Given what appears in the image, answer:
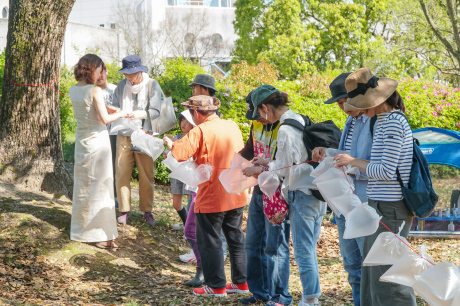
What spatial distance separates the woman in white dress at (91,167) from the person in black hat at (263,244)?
1.73 m

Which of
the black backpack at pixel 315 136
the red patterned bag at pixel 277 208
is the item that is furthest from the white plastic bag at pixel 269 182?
the black backpack at pixel 315 136

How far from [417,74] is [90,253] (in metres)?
26.6

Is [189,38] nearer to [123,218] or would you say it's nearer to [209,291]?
[123,218]

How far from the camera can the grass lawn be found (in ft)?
14.7

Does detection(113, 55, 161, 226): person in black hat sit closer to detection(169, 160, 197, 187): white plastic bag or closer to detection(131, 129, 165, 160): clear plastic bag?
detection(131, 129, 165, 160): clear plastic bag

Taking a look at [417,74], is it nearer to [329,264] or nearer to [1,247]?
[329,264]

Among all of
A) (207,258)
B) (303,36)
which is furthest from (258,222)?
(303,36)

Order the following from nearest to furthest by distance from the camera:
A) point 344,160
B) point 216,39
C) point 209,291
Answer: point 344,160 < point 209,291 < point 216,39

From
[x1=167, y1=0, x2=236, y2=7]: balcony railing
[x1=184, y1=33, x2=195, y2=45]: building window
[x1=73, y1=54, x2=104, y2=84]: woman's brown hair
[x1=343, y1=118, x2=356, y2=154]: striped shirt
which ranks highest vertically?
[x1=167, y1=0, x2=236, y2=7]: balcony railing

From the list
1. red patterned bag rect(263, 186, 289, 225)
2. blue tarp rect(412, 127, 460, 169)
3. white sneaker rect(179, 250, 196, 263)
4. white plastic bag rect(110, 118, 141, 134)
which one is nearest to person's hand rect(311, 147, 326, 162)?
red patterned bag rect(263, 186, 289, 225)

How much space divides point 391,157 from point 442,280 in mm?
780

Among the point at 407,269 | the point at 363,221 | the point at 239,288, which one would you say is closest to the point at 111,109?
the point at 239,288

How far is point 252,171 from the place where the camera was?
406 cm

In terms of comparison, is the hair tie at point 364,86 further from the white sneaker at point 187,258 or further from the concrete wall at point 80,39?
the concrete wall at point 80,39
